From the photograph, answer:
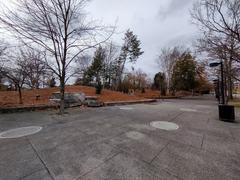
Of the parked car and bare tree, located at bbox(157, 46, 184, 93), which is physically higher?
bare tree, located at bbox(157, 46, 184, 93)

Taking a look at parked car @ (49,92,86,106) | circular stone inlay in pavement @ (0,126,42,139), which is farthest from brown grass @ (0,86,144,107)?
circular stone inlay in pavement @ (0,126,42,139)

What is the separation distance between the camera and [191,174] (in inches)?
83.2

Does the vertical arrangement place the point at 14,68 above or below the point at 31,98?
above

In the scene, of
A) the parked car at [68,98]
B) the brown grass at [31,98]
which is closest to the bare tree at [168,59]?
the brown grass at [31,98]

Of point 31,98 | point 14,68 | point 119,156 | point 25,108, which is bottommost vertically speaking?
point 119,156

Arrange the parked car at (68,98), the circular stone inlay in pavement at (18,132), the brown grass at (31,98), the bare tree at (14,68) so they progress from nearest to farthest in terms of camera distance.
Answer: the circular stone inlay in pavement at (18,132)
the bare tree at (14,68)
the brown grass at (31,98)
the parked car at (68,98)

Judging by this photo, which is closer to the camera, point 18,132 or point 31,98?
point 18,132

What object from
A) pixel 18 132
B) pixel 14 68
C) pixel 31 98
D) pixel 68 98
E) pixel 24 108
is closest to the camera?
pixel 18 132

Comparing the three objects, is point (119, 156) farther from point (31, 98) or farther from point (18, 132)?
point (31, 98)

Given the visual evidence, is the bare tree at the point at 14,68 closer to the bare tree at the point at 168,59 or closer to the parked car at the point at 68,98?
the parked car at the point at 68,98

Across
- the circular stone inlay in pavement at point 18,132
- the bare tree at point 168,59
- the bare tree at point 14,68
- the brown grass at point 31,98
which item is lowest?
the circular stone inlay in pavement at point 18,132

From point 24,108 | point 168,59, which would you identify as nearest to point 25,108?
point 24,108

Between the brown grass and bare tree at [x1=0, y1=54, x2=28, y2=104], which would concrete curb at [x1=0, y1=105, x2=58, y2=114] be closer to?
the brown grass

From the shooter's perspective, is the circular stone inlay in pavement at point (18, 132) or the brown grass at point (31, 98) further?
the brown grass at point (31, 98)
